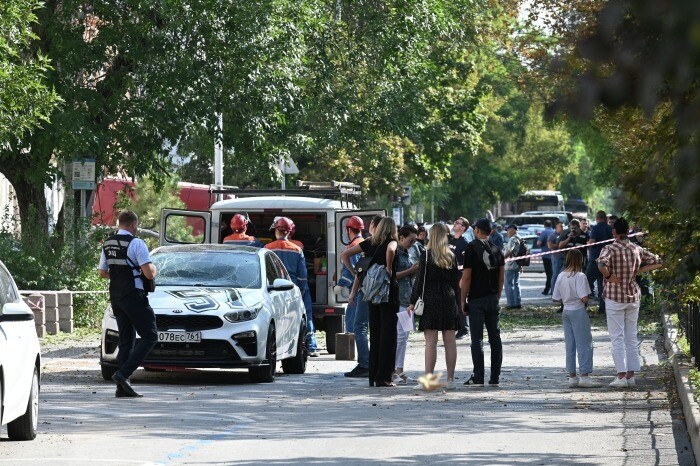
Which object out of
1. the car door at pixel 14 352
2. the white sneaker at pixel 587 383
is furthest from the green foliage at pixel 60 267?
the car door at pixel 14 352

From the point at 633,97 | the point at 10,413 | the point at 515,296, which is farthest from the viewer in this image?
the point at 515,296

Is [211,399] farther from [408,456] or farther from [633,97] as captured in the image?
[633,97]

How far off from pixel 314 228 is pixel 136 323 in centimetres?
777

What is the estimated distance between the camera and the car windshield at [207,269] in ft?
53.1

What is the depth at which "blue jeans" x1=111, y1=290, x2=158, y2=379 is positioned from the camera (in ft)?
45.9

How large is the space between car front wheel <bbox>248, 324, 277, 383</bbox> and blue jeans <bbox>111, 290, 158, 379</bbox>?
192 centimetres

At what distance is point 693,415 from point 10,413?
16.4 feet

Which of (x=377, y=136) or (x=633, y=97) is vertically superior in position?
(x=377, y=136)

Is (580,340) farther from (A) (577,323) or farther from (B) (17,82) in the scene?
(B) (17,82)

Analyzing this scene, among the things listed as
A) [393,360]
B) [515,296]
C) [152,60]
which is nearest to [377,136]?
[515,296]

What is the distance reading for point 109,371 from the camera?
15.9 meters

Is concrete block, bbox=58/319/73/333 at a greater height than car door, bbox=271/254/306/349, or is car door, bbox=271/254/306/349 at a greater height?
car door, bbox=271/254/306/349

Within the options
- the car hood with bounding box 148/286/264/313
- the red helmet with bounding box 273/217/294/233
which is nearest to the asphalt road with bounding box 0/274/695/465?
the car hood with bounding box 148/286/264/313

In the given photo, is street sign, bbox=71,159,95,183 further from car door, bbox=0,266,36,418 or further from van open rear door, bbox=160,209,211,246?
car door, bbox=0,266,36,418
